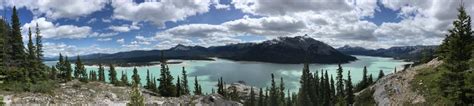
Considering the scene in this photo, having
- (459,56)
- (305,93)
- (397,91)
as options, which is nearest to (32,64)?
(397,91)

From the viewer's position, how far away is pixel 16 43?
92.0 m

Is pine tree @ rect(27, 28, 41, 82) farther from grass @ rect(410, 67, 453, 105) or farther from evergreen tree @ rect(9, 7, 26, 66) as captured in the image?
grass @ rect(410, 67, 453, 105)

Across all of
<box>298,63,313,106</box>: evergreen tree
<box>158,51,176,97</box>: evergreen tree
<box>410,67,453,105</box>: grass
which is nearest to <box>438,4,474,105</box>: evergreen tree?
<box>410,67,453,105</box>: grass

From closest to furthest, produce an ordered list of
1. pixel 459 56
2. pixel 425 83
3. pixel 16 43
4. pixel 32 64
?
1. pixel 459 56
2. pixel 425 83
3. pixel 32 64
4. pixel 16 43

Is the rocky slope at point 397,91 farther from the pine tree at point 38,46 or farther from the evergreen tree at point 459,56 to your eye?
the pine tree at point 38,46

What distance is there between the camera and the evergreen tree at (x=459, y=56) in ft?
112

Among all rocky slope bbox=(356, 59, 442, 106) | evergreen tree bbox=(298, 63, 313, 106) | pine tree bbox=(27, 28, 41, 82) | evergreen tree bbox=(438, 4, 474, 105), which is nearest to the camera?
evergreen tree bbox=(438, 4, 474, 105)

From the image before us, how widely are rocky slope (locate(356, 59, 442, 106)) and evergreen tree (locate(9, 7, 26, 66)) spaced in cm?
6922

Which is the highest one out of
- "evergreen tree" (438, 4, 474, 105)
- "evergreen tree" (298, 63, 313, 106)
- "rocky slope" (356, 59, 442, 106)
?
"evergreen tree" (438, 4, 474, 105)

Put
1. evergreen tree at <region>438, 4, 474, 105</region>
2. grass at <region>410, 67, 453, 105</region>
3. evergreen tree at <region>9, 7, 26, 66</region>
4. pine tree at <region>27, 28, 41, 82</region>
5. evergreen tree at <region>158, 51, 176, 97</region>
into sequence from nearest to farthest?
evergreen tree at <region>438, 4, 474, 105</region>, grass at <region>410, 67, 453, 105</region>, pine tree at <region>27, 28, 41, 82</region>, evergreen tree at <region>9, 7, 26, 66</region>, evergreen tree at <region>158, 51, 176, 97</region>

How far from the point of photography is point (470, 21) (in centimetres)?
3431

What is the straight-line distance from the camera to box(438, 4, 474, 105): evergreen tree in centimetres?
3412

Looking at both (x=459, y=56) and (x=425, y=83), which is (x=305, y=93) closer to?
(x=425, y=83)

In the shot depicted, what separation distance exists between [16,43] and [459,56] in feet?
280
